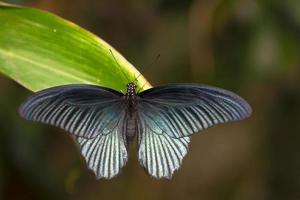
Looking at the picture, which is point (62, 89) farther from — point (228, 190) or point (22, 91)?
point (228, 190)

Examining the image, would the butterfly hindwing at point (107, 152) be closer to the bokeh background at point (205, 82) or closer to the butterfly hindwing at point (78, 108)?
the butterfly hindwing at point (78, 108)

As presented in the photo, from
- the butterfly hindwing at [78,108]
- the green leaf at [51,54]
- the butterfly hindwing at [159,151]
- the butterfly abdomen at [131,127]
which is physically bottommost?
the butterfly hindwing at [159,151]

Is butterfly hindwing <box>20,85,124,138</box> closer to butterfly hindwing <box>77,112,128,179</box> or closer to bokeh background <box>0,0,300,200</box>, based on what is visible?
butterfly hindwing <box>77,112,128,179</box>

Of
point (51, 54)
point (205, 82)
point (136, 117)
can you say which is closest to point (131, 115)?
point (136, 117)

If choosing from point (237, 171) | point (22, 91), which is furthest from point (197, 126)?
point (237, 171)

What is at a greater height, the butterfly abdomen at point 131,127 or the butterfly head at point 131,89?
the butterfly head at point 131,89

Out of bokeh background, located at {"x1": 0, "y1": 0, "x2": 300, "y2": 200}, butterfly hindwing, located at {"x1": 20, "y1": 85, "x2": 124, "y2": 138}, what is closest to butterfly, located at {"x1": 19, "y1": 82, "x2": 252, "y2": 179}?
butterfly hindwing, located at {"x1": 20, "y1": 85, "x2": 124, "y2": 138}

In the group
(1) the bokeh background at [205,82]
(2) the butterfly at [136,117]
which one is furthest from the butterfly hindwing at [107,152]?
(1) the bokeh background at [205,82]
